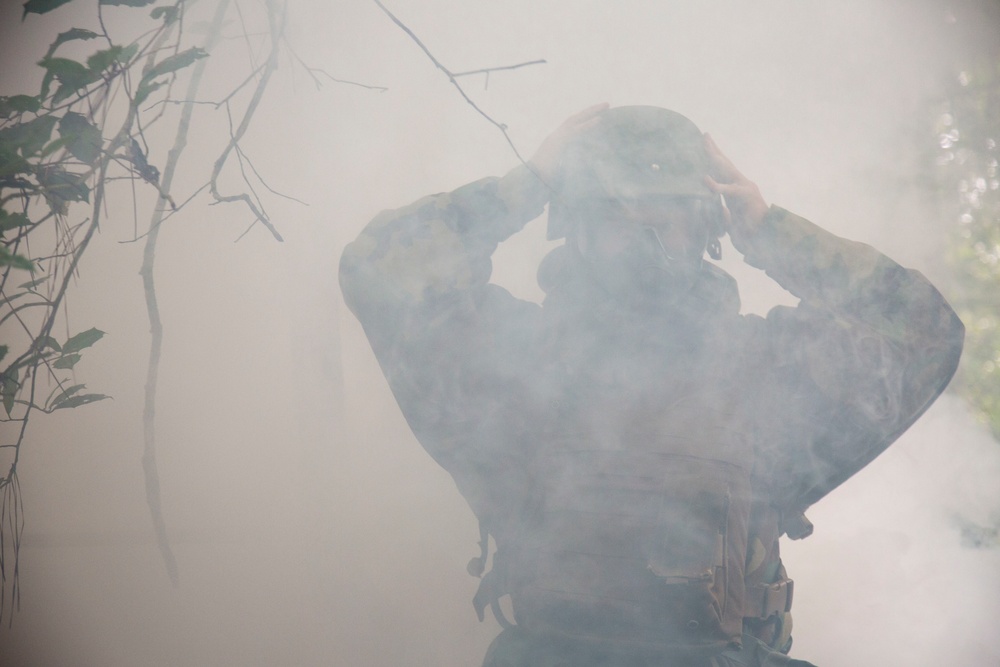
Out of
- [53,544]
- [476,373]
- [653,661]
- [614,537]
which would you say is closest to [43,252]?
[53,544]

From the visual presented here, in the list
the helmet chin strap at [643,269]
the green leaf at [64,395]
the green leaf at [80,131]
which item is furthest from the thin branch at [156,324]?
the helmet chin strap at [643,269]

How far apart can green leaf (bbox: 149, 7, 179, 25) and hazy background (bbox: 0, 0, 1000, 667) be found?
9 cm

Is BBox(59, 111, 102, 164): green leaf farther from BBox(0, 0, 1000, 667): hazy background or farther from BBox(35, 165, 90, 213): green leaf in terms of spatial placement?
BBox(0, 0, 1000, 667): hazy background

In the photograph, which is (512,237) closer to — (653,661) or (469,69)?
(469,69)

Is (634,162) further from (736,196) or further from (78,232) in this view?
(78,232)

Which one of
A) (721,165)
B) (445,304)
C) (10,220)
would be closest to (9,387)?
(10,220)

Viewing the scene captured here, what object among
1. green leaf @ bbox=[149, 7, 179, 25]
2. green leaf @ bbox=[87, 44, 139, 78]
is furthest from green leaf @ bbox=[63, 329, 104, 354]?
green leaf @ bbox=[149, 7, 179, 25]

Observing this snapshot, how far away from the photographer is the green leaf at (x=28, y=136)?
36.1 inches

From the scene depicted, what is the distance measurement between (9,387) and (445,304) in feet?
2.22

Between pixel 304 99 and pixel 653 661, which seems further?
pixel 304 99

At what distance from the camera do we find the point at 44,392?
1196mm

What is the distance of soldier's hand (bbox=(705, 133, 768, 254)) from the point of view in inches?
45.1

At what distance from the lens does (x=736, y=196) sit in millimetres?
1147

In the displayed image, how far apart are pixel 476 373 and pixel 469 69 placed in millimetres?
540
